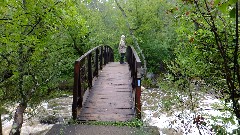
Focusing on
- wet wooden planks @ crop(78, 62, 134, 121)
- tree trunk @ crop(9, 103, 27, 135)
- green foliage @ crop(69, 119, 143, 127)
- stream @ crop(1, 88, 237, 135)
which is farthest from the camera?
stream @ crop(1, 88, 237, 135)

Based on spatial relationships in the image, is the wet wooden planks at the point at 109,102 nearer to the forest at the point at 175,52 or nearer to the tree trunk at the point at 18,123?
the forest at the point at 175,52

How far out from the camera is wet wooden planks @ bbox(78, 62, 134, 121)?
5539mm

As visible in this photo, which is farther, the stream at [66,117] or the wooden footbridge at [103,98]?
the stream at [66,117]

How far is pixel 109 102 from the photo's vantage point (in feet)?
21.3

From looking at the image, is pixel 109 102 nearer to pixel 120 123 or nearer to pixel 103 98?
pixel 103 98

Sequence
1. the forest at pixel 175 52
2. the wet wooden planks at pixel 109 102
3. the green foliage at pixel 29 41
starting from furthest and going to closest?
the wet wooden planks at pixel 109 102, the green foliage at pixel 29 41, the forest at pixel 175 52

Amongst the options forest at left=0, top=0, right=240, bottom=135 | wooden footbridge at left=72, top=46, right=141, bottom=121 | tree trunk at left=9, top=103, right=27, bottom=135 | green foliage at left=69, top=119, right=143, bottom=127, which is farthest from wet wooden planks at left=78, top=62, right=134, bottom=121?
tree trunk at left=9, top=103, right=27, bottom=135

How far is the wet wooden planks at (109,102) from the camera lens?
18.2 feet

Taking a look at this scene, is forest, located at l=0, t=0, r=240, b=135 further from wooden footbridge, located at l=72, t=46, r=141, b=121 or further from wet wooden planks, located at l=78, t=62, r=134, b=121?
wet wooden planks, located at l=78, t=62, r=134, b=121

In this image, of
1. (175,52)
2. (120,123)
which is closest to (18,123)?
(120,123)

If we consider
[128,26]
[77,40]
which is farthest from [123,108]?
[128,26]

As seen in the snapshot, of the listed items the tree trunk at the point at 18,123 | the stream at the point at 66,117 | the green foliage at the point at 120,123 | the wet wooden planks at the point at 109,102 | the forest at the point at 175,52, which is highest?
the forest at the point at 175,52

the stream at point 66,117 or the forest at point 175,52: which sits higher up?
the forest at point 175,52

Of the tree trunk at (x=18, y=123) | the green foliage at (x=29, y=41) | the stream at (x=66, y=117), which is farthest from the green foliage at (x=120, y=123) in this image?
the stream at (x=66, y=117)
